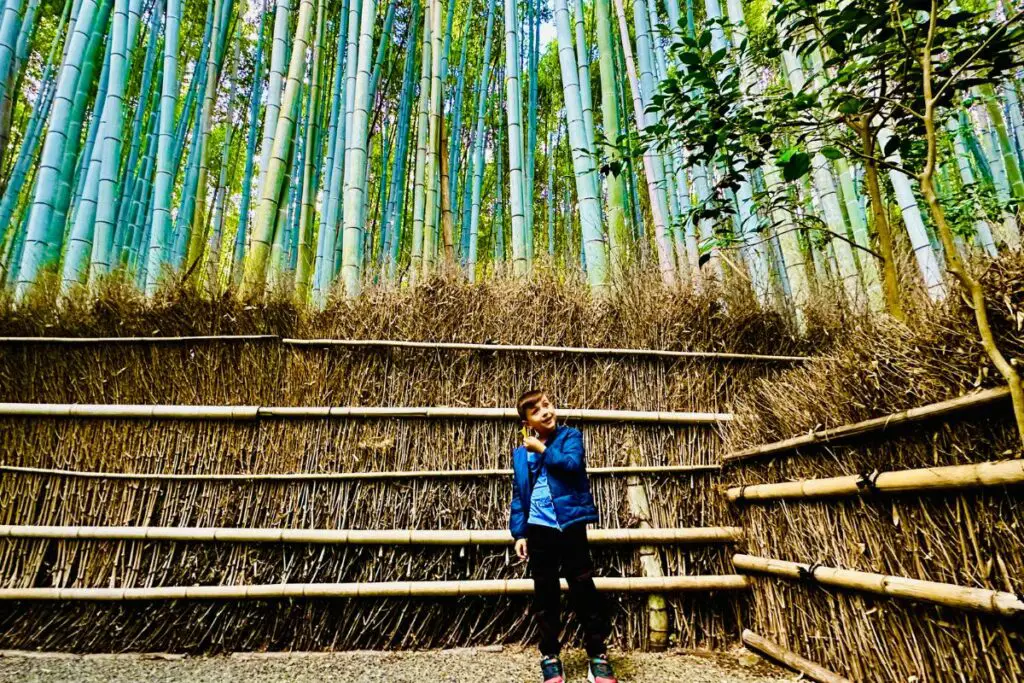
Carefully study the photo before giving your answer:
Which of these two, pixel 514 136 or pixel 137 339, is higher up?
pixel 514 136

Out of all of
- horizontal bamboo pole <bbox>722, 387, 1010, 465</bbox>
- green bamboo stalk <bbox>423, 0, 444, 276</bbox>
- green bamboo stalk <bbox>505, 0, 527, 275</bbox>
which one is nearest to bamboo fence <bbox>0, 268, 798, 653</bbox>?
horizontal bamboo pole <bbox>722, 387, 1010, 465</bbox>

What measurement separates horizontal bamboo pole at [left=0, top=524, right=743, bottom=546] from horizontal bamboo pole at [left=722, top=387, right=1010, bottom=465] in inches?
19.3

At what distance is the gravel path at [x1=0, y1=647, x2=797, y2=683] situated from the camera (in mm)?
1997

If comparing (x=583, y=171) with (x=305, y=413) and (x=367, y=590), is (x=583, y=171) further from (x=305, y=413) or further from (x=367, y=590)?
(x=367, y=590)

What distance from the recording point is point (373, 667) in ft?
7.00

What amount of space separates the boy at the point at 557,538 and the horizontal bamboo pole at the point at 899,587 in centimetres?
70

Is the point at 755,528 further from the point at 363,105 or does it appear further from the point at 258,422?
the point at 363,105

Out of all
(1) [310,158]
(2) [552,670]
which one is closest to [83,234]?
(1) [310,158]

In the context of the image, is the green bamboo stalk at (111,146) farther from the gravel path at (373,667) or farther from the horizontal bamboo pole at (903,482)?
the horizontal bamboo pole at (903,482)

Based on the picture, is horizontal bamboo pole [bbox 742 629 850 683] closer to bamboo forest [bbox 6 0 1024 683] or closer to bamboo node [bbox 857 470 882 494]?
bamboo forest [bbox 6 0 1024 683]

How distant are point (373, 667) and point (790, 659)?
157 cm

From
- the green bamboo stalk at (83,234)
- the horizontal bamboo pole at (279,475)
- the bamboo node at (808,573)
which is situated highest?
the green bamboo stalk at (83,234)

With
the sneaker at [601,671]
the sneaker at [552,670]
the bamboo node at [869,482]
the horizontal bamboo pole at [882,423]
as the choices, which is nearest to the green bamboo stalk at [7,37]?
the sneaker at [552,670]

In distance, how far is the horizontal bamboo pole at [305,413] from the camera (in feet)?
8.30
